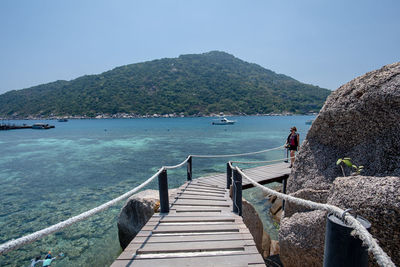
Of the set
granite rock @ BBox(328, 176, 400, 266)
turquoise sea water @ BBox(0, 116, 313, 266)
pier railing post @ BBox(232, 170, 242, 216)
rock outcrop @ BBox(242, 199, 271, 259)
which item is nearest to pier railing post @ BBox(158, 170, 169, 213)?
pier railing post @ BBox(232, 170, 242, 216)

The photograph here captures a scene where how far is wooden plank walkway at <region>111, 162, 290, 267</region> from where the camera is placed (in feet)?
10.3

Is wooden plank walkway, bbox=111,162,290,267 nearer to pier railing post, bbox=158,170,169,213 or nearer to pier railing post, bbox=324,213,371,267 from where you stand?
pier railing post, bbox=158,170,169,213

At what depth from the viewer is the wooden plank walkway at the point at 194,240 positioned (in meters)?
3.14

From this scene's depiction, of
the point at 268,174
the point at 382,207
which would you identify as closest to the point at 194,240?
the point at 382,207

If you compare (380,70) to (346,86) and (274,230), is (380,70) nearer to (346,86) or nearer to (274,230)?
(346,86)

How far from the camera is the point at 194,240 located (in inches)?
146

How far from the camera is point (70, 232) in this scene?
945 cm

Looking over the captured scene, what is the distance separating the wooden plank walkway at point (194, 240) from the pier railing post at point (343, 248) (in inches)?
69.1

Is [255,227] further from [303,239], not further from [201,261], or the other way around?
[201,261]

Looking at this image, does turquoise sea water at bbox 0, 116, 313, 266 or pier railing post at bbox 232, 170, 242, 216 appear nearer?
pier railing post at bbox 232, 170, 242, 216

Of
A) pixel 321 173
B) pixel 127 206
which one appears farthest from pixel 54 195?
pixel 321 173

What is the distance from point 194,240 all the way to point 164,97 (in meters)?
169

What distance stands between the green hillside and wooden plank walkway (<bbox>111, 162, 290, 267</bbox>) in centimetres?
14662

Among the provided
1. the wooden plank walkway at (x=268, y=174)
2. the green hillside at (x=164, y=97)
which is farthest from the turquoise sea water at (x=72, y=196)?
the green hillside at (x=164, y=97)
